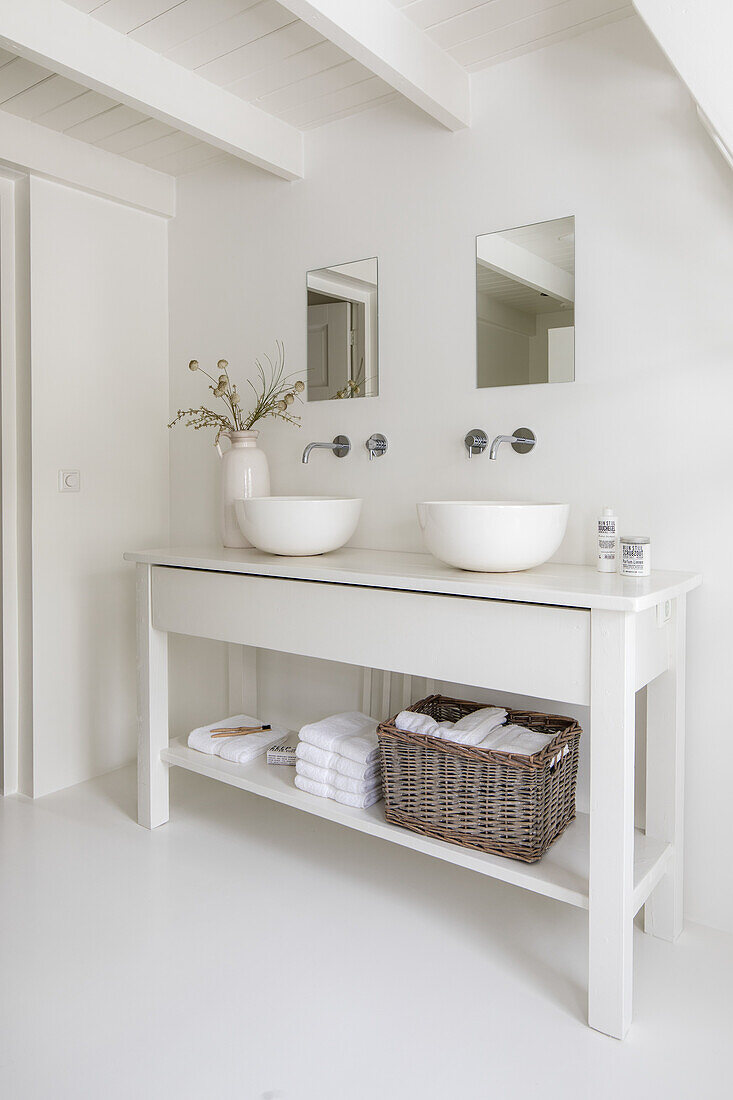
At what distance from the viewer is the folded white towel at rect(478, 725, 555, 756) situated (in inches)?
70.4

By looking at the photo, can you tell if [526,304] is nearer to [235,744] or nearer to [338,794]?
[338,794]

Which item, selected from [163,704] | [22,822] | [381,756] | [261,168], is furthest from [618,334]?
[22,822]

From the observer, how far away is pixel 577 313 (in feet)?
6.40

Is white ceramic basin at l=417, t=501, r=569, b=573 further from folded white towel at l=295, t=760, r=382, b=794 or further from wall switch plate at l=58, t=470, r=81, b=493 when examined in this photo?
wall switch plate at l=58, t=470, r=81, b=493

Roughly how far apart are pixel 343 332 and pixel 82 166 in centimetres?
105

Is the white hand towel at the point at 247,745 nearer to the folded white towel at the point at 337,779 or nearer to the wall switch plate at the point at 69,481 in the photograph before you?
the folded white towel at the point at 337,779

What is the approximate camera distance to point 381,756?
1927mm

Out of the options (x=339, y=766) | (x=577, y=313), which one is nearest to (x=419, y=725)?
(x=339, y=766)

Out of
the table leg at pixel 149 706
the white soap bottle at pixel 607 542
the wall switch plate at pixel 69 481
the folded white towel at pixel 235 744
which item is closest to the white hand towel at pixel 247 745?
the folded white towel at pixel 235 744

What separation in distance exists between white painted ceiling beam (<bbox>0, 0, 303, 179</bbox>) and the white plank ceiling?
0.03 m

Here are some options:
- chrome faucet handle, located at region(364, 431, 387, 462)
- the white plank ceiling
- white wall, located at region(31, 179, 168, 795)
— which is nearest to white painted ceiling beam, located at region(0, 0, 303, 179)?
the white plank ceiling

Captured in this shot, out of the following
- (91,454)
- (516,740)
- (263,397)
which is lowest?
(516,740)

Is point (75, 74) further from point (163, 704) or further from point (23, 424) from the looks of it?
point (163, 704)

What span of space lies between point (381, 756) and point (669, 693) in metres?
0.69
